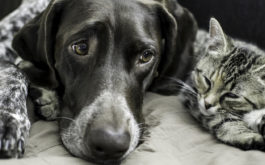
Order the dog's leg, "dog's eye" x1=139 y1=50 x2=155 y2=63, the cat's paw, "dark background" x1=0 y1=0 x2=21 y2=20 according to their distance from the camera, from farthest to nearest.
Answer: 1. "dark background" x1=0 y1=0 x2=21 y2=20
2. "dog's eye" x1=139 y1=50 x2=155 y2=63
3. the cat's paw
4. the dog's leg

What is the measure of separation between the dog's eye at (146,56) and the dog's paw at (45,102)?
1.95 ft

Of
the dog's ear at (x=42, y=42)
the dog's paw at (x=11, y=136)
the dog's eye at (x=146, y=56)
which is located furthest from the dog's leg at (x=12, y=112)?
the dog's eye at (x=146, y=56)

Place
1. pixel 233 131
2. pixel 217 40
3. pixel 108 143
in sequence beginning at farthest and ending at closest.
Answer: pixel 217 40 → pixel 233 131 → pixel 108 143

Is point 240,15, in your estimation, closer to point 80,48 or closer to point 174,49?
point 174,49

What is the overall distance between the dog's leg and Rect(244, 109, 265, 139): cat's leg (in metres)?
1.25

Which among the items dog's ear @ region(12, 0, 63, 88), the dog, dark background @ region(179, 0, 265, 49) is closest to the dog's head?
dog's ear @ region(12, 0, 63, 88)

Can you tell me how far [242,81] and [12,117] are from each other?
4.55ft

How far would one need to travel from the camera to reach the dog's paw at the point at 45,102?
8.27 ft

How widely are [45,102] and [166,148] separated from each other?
84cm

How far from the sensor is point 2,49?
11.6ft

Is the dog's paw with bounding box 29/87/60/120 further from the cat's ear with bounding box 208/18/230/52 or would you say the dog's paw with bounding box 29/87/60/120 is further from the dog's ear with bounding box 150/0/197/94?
the cat's ear with bounding box 208/18/230/52

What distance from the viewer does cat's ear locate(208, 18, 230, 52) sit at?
2.85m

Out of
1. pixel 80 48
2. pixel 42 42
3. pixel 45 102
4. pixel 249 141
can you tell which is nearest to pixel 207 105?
pixel 249 141

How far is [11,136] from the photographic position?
6.66ft
